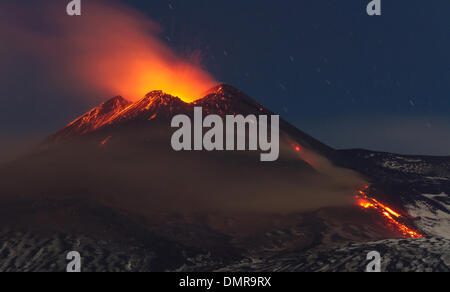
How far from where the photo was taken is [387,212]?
16600 centimetres

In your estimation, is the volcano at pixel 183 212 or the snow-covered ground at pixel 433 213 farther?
the snow-covered ground at pixel 433 213

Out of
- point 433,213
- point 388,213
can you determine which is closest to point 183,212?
point 388,213

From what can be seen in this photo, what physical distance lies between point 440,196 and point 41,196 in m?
120

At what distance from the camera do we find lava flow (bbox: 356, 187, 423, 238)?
482 feet

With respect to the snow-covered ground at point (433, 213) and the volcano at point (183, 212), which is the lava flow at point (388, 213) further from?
the snow-covered ground at point (433, 213)

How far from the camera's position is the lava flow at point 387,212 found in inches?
5780

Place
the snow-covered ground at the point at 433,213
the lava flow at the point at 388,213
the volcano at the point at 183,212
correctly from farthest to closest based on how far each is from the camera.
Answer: the snow-covered ground at the point at 433,213 → the lava flow at the point at 388,213 → the volcano at the point at 183,212

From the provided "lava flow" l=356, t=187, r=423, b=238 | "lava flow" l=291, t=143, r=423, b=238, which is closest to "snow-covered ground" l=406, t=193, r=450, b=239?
"lava flow" l=291, t=143, r=423, b=238

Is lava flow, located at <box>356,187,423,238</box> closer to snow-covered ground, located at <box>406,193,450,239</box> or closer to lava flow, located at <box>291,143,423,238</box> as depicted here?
lava flow, located at <box>291,143,423,238</box>

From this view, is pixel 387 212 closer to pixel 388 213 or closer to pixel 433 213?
pixel 388 213

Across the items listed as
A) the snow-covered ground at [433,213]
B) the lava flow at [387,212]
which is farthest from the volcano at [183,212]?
the snow-covered ground at [433,213]

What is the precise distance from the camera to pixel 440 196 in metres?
199

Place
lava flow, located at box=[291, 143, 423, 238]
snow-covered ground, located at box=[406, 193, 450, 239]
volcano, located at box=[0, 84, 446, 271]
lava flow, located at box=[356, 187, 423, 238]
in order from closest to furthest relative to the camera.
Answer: volcano, located at box=[0, 84, 446, 271], lava flow, located at box=[356, 187, 423, 238], lava flow, located at box=[291, 143, 423, 238], snow-covered ground, located at box=[406, 193, 450, 239]
